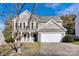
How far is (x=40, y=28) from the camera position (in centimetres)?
891

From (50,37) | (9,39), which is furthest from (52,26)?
(9,39)

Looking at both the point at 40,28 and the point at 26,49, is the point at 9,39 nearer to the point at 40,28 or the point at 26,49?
the point at 26,49

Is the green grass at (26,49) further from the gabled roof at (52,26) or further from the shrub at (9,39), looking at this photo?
the gabled roof at (52,26)

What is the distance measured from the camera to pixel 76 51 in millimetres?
8797

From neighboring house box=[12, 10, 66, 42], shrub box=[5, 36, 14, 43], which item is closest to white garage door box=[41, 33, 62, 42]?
neighboring house box=[12, 10, 66, 42]

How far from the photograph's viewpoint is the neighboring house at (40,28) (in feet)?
29.0

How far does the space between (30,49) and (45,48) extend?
0.45m

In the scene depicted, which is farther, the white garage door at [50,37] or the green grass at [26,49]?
the white garage door at [50,37]

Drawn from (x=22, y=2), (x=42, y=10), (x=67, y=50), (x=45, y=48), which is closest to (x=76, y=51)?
(x=67, y=50)

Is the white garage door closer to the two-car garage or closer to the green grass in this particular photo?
the two-car garage

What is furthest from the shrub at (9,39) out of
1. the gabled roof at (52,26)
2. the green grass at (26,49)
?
the gabled roof at (52,26)

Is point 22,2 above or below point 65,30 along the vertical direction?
above

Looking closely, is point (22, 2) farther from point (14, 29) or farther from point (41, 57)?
point (41, 57)

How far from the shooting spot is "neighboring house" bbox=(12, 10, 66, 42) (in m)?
8.84
